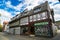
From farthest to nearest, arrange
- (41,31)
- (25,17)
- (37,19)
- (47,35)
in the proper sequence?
(25,17), (37,19), (41,31), (47,35)

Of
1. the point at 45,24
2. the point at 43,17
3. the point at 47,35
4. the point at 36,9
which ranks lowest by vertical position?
the point at 47,35

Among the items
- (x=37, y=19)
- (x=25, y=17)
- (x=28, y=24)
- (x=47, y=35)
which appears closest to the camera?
(x=47, y=35)

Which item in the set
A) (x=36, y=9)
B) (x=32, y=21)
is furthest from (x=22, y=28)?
(x=36, y=9)

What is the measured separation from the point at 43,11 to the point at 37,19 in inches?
124

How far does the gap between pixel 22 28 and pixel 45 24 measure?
12.4 metres

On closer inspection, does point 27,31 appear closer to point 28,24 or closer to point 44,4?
point 28,24

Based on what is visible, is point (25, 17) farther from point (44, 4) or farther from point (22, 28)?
point (44, 4)

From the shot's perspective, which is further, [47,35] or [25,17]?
[25,17]

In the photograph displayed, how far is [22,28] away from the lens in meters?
37.1

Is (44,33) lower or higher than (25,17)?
lower

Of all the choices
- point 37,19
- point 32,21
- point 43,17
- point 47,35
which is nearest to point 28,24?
point 32,21

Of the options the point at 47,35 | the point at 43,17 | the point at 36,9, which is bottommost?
the point at 47,35

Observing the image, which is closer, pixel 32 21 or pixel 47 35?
pixel 47 35

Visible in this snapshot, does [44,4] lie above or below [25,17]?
above
